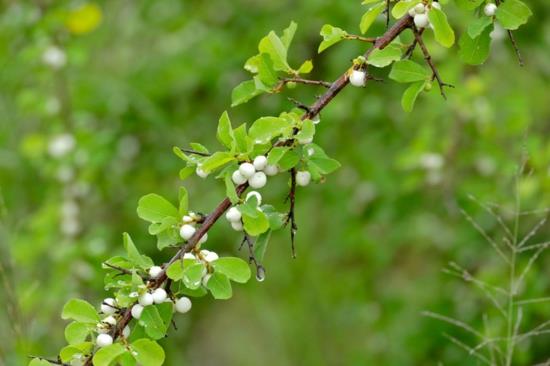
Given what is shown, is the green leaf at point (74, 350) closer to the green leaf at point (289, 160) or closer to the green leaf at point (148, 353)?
the green leaf at point (148, 353)

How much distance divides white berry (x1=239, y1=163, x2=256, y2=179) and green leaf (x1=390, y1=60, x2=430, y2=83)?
0.25 m

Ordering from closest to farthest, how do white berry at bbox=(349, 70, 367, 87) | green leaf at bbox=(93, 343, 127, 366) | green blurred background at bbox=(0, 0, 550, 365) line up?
green leaf at bbox=(93, 343, 127, 366)
white berry at bbox=(349, 70, 367, 87)
green blurred background at bbox=(0, 0, 550, 365)

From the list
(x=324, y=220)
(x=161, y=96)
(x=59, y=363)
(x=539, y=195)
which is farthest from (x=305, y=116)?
(x=324, y=220)

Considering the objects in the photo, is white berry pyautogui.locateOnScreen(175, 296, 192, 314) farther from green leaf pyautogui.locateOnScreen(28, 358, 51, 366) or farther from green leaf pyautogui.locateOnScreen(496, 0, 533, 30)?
green leaf pyautogui.locateOnScreen(496, 0, 533, 30)

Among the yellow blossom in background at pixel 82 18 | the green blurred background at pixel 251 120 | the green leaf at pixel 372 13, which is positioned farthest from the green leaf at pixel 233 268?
the yellow blossom in background at pixel 82 18

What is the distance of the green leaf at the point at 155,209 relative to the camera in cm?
124

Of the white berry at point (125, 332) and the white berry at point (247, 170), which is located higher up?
the white berry at point (247, 170)

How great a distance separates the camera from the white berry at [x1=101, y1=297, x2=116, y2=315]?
1.23 m

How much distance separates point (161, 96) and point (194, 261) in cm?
204

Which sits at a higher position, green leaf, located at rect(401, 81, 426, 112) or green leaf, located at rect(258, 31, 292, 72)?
green leaf, located at rect(258, 31, 292, 72)

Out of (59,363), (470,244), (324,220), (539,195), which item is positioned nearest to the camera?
(59,363)

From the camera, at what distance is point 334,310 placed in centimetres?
371

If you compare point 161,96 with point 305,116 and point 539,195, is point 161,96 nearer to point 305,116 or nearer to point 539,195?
point 539,195

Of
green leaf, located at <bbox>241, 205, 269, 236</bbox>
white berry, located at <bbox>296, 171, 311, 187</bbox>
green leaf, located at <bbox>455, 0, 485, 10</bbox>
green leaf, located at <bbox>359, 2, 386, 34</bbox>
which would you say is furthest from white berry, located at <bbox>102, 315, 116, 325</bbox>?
green leaf, located at <bbox>455, 0, 485, 10</bbox>
